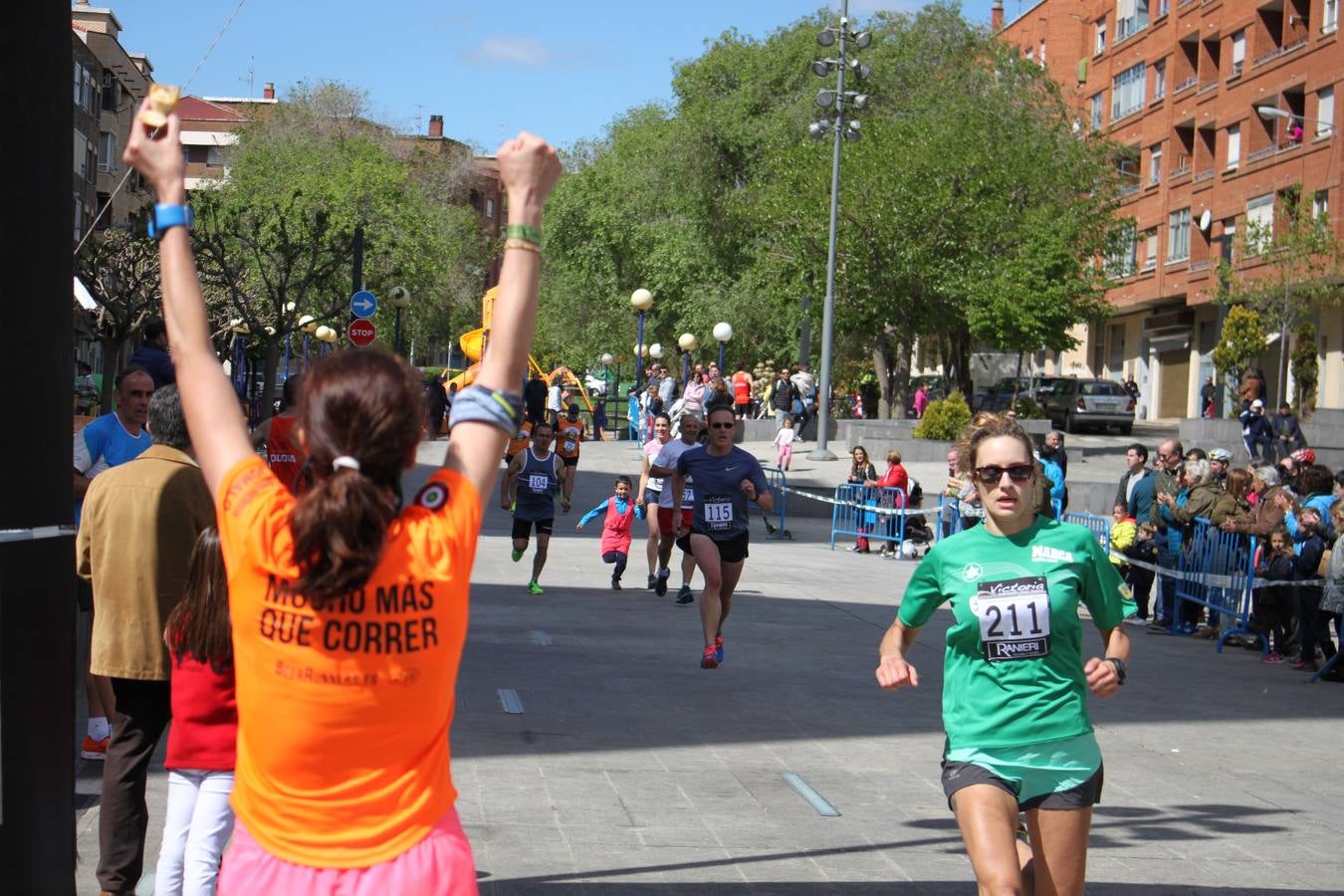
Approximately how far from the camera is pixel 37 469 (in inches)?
180

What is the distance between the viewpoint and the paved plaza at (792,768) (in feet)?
21.4

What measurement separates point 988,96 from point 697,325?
1183cm

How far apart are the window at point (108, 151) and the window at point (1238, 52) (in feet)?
158

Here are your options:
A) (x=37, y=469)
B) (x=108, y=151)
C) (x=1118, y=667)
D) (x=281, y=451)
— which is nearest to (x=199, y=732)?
(x=37, y=469)

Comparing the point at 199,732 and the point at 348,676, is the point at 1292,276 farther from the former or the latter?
the point at 348,676

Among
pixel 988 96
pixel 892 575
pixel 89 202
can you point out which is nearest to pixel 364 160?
pixel 89 202

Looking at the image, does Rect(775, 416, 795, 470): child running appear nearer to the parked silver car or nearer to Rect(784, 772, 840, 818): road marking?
the parked silver car

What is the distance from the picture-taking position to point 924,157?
41.2m

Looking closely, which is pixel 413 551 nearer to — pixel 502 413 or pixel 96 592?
pixel 502 413

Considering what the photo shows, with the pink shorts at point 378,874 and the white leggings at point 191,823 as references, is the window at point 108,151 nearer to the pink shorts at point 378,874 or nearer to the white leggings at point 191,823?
the white leggings at point 191,823

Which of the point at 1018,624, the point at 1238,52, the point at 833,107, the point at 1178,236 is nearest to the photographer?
the point at 1018,624

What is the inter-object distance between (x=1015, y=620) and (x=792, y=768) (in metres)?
3.99

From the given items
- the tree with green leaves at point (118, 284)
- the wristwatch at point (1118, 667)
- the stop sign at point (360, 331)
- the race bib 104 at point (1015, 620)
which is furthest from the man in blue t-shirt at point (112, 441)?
the tree with green leaves at point (118, 284)

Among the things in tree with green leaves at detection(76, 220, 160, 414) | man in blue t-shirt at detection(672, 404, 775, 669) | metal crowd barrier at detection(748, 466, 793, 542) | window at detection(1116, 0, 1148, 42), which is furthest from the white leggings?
window at detection(1116, 0, 1148, 42)
